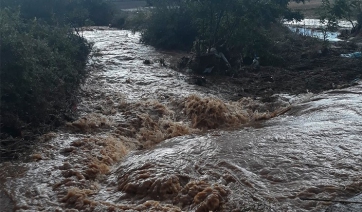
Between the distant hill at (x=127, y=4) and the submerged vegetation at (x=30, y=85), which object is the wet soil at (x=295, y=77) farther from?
the distant hill at (x=127, y=4)

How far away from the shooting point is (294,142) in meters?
8.11

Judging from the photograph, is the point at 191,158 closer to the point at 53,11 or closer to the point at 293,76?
the point at 293,76

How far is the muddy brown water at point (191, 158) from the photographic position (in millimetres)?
6273

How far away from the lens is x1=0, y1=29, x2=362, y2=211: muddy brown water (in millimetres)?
6273

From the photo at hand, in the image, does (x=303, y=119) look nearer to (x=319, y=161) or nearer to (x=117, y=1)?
(x=319, y=161)

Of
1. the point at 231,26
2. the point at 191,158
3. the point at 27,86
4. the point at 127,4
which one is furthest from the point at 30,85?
the point at 127,4

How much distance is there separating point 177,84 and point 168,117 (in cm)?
320

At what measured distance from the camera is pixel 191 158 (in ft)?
24.8

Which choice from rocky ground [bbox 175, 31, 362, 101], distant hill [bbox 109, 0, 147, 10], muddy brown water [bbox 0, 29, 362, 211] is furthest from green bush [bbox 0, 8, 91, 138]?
distant hill [bbox 109, 0, 147, 10]

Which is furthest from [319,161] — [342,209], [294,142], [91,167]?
[91,167]

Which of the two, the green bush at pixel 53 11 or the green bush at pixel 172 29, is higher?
the green bush at pixel 53 11

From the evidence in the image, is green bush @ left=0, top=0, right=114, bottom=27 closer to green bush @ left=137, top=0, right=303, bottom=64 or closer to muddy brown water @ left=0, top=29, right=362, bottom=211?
green bush @ left=137, top=0, right=303, bottom=64

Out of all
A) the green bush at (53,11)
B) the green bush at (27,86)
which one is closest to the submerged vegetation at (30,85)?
the green bush at (27,86)

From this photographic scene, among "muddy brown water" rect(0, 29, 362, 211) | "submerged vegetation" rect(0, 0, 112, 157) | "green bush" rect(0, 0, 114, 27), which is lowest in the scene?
"muddy brown water" rect(0, 29, 362, 211)
